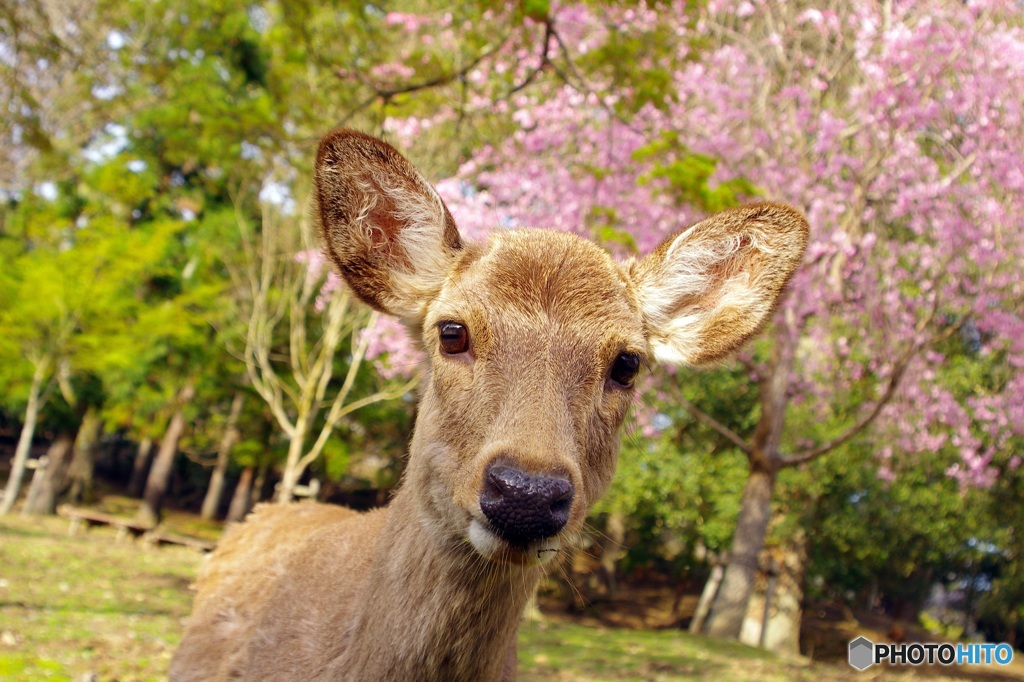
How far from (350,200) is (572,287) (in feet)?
3.20

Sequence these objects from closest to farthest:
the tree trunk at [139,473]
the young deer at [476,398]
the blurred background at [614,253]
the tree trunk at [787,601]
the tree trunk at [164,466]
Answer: the young deer at [476,398] → the blurred background at [614,253] → the tree trunk at [787,601] → the tree trunk at [164,466] → the tree trunk at [139,473]

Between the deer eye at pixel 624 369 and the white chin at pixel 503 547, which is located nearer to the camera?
the white chin at pixel 503 547

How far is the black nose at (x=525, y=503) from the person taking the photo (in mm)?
2039

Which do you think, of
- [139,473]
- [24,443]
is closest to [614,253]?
[24,443]

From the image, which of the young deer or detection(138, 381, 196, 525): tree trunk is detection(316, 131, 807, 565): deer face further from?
detection(138, 381, 196, 525): tree trunk

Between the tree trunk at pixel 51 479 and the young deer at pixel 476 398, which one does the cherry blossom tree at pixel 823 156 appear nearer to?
the young deer at pixel 476 398

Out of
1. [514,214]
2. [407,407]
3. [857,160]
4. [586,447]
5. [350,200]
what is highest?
[857,160]

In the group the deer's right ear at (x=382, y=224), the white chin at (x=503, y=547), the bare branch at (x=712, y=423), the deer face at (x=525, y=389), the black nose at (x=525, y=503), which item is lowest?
the white chin at (x=503, y=547)

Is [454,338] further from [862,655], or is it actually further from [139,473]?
[139,473]

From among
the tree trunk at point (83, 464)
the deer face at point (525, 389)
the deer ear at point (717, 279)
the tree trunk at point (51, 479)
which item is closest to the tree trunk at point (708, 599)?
the deer ear at point (717, 279)

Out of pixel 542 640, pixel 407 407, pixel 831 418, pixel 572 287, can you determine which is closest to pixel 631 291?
pixel 572 287

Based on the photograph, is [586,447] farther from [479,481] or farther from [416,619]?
[416,619]

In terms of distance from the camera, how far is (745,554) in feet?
39.9

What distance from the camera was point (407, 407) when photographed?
24.7 m
